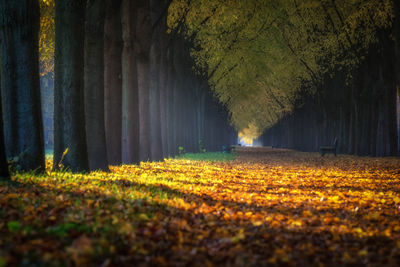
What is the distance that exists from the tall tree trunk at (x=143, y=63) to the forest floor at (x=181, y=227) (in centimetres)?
882

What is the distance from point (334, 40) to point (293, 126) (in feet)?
83.5

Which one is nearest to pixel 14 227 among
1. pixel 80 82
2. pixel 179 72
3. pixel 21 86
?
pixel 21 86

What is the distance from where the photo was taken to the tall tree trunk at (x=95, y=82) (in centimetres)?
1049

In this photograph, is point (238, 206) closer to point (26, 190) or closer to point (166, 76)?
point (26, 190)

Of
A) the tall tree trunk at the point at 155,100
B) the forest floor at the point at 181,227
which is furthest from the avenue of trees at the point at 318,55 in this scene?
the forest floor at the point at 181,227

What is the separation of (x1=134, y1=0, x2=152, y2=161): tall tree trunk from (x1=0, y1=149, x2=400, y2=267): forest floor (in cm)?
882

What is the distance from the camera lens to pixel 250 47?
31.7 meters

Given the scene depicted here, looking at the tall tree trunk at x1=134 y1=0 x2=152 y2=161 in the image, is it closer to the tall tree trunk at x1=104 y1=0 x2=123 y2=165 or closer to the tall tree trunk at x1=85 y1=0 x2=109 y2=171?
the tall tree trunk at x1=104 y1=0 x2=123 y2=165

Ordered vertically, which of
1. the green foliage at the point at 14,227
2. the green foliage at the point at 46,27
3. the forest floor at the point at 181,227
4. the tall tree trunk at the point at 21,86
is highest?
the green foliage at the point at 46,27

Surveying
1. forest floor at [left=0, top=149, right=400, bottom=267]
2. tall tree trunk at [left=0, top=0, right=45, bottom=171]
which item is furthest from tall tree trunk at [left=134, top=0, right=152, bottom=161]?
forest floor at [left=0, top=149, right=400, bottom=267]

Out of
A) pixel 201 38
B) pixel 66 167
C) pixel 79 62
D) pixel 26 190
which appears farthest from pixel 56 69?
pixel 201 38

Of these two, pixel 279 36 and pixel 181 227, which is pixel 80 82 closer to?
pixel 181 227

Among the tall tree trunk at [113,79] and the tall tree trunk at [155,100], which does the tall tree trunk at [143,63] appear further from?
the tall tree trunk at [113,79]

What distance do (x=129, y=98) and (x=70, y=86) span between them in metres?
5.39
